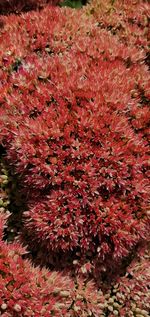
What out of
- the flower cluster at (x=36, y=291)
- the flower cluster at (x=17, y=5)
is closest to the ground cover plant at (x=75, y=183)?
the flower cluster at (x=36, y=291)

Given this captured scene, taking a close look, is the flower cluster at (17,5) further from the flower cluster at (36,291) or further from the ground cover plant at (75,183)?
the flower cluster at (36,291)

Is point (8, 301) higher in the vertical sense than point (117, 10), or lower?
lower

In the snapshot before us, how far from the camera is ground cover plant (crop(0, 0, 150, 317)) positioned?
3146mm

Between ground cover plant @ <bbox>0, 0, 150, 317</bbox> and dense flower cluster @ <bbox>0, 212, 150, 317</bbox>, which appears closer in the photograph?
dense flower cluster @ <bbox>0, 212, 150, 317</bbox>

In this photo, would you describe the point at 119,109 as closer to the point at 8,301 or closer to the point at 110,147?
the point at 110,147

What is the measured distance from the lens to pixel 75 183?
124 inches

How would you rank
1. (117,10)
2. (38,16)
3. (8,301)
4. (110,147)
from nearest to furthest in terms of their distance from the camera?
(8,301), (110,147), (38,16), (117,10)

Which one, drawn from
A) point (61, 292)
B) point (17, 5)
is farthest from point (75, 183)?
point (17, 5)

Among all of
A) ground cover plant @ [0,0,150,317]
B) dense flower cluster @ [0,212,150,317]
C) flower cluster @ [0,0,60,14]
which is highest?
flower cluster @ [0,0,60,14]

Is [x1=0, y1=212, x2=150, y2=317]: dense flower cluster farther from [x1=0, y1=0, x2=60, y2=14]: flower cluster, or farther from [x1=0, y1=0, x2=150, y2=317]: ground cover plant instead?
[x1=0, y1=0, x2=60, y2=14]: flower cluster

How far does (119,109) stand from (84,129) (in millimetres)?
359

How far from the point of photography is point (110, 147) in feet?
10.7

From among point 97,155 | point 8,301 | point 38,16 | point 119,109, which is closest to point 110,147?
point 97,155

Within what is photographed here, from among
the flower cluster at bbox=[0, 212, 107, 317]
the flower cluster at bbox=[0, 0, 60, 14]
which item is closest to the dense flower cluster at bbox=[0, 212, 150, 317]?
the flower cluster at bbox=[0, 212, 107, 317]
